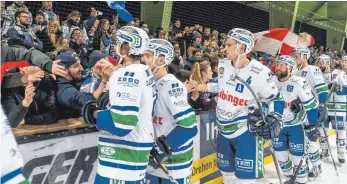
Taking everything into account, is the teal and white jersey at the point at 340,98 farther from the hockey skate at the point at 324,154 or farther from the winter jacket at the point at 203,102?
the winter jacket at the point at 203,102

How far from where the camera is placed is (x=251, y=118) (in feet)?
10.8

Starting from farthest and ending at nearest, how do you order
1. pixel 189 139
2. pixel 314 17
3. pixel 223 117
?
pixel 314 17 < pixel 223 117 < pixel 189 139

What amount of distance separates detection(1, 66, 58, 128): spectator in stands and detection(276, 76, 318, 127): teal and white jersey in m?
2.74

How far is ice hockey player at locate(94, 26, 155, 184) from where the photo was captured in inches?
83.0

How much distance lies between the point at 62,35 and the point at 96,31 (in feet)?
2.63

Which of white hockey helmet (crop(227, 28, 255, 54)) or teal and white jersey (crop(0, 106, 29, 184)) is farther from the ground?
white hockey helmet (crop(227, 28, 255, 54))

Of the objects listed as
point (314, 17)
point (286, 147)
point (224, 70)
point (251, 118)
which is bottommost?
point (286, 147)

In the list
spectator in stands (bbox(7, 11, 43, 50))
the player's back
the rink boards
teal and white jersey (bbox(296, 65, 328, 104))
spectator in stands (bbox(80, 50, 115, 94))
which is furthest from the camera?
teal and white jersey (bbox(296, 65, 328, 104))

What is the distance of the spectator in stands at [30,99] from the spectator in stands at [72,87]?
8cm

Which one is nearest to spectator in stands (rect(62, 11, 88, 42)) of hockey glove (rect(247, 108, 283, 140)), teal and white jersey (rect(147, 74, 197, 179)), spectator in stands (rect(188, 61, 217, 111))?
spectator in stands (rect(188, 61, 217, 111))

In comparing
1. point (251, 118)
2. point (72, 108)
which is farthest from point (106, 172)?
point (251, 118)

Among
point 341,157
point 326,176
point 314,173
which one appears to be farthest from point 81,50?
point 341,157

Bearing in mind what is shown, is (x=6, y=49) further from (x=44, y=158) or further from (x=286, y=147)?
(x=286, y=147)

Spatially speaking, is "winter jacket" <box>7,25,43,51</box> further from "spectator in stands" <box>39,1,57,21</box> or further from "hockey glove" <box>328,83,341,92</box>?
"hockey glove" <box>328,83,341,92</box>
